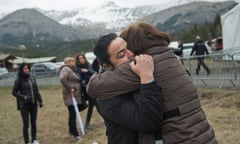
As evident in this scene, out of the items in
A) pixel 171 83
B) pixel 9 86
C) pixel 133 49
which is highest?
pixel 133 49

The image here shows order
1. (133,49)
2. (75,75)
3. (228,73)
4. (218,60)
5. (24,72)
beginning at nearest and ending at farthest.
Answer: (133,49), (24,72), (75,75), (228,73), (218,60)

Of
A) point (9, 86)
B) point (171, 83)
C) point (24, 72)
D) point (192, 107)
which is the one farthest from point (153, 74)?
point (9, 86)

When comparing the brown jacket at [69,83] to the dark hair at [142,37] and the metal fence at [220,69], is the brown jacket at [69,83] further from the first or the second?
the dark hair at [142,37]

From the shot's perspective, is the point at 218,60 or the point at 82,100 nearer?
the point at 82,100

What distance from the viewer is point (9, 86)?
26281mm

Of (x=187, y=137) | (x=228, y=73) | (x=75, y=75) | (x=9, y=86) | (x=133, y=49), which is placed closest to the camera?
(x=187, y=137)

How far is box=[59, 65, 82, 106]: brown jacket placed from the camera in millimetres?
7070

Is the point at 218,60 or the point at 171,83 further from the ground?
the point at 171,83

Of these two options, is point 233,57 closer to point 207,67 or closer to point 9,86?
point 207,67

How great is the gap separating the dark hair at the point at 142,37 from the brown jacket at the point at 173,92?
33mm

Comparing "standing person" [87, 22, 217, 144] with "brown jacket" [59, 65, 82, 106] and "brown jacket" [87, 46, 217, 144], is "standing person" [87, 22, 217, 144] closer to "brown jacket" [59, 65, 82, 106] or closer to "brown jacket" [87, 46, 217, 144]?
"brown jacket" [87, 46, 217, 144]

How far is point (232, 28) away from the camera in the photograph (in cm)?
1697

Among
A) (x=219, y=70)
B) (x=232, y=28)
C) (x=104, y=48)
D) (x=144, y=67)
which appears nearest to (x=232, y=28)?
(x=232, y=28)

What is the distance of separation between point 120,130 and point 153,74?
1.27ft
